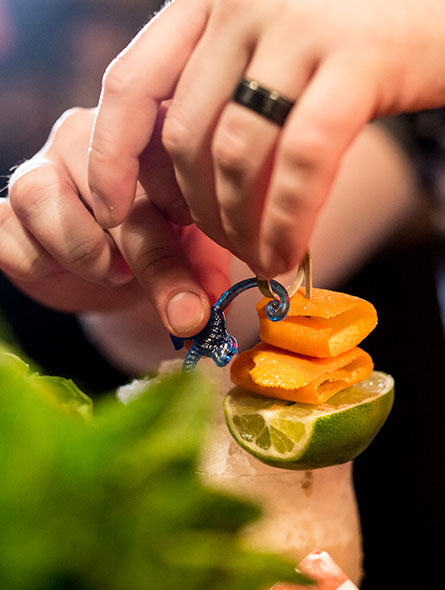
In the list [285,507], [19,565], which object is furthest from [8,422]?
[285,507]

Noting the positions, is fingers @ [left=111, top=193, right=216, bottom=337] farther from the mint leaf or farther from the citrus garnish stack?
the mint leaf

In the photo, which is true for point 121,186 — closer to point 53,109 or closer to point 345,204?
point 345,204

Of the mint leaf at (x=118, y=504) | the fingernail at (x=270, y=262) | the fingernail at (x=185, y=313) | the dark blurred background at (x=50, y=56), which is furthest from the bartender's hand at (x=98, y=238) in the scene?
the dark blurred background at (x=50, y=56)

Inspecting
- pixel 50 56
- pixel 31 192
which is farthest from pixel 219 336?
pixel 50 56

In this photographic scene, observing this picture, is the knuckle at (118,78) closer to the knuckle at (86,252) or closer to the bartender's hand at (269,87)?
the bartender's hand at (269,87)

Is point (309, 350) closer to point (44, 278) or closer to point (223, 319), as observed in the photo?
point (223, 319)

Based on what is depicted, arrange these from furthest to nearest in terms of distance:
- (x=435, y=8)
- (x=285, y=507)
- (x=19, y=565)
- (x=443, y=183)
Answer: (x=443, y=183)
(x=285, y=507)
(x=435, y=8)
(x=19, y=565)

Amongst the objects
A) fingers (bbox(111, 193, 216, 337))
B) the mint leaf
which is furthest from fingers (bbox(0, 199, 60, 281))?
the mint leaf
